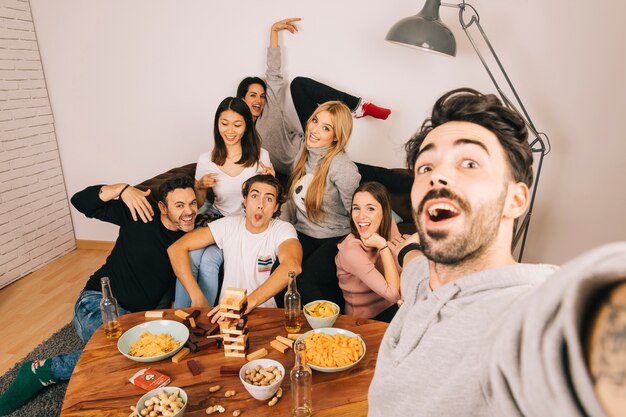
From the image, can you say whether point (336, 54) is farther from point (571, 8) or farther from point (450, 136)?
point (450, 136)

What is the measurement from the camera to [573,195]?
118 inches

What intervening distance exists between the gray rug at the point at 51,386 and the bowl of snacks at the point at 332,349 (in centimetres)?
137

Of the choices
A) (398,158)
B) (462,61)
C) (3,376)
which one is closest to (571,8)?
(462,61)

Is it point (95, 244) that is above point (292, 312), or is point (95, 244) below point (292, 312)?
below

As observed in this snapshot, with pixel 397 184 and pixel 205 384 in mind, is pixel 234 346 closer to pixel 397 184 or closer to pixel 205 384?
pixel 205 384

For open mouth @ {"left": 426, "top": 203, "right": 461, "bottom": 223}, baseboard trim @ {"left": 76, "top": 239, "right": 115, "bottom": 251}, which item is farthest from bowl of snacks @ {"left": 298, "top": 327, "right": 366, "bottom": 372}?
baseboard trim @ {"left": 76, "top": 239, "right": 115, "bottom": 251}

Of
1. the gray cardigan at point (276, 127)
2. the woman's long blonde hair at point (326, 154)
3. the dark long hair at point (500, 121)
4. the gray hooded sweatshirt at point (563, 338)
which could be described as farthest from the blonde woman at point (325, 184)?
the gray hooded sweatshirt at point (563, 338)

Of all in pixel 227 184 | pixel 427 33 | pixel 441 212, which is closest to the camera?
pixel 441 212

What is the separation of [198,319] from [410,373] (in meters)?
1.08

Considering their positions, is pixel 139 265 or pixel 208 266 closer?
pixel 139 265

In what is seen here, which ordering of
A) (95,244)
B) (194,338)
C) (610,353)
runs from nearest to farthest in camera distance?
(610,353)
(194,338)
(95,244)

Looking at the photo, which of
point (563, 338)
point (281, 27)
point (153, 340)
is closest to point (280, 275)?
point (153, 340)

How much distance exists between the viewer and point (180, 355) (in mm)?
1437

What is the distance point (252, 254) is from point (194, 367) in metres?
0.84
